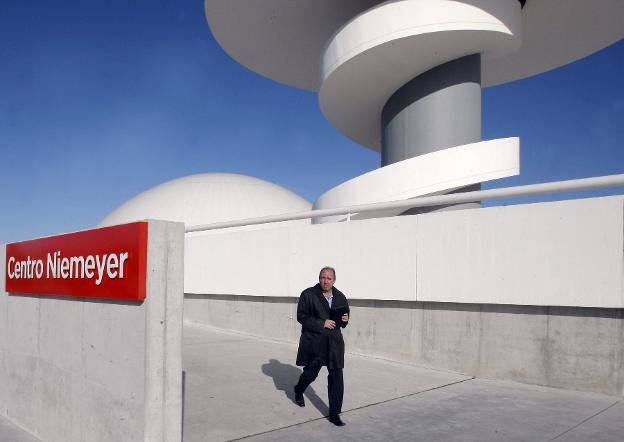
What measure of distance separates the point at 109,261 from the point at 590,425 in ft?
15.6

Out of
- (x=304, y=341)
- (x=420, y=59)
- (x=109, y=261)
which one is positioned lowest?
(x=304, y=341)

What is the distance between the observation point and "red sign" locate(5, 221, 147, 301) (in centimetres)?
411

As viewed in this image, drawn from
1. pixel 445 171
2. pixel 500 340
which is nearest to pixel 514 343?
pixel 500 340

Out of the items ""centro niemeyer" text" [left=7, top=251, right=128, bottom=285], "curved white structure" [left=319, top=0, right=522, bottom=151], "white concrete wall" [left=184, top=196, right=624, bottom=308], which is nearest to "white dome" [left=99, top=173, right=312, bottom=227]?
"curved white structure" [left=319, top=0, right=522, bottom=151]

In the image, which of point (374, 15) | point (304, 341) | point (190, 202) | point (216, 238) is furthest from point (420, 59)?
point (190, 202)

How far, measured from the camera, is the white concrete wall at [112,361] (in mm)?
4078

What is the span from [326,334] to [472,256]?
3.07 m

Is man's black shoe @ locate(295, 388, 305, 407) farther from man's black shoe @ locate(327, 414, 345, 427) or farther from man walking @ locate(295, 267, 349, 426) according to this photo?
man's black shoe @ locate(327, 414, 345, 427)

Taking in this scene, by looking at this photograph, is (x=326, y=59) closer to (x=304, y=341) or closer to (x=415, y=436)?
(x=304, y=341)

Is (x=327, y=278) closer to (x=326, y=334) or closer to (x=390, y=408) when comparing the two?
(x=326, y=334)

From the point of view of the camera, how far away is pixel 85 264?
489 cm

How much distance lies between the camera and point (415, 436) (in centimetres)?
479

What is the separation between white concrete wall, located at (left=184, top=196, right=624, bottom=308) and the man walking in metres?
2.74

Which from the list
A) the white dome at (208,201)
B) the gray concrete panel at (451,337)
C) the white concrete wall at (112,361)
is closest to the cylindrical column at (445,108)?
the gray concrete panel at (451,337)
